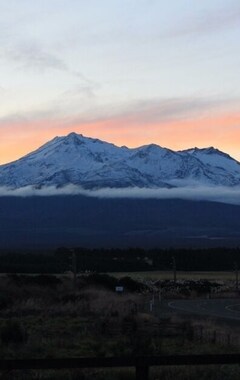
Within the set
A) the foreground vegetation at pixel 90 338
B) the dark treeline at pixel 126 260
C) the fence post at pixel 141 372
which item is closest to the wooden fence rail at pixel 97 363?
the fence post at pixel 141 372

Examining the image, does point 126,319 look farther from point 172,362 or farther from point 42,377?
point 172,362

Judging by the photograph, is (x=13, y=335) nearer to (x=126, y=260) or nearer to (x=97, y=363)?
(x=97, y=363)

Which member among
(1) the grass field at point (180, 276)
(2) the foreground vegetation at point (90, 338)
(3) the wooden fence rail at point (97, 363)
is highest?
(3) the wooden fence rail at point (97, 363)

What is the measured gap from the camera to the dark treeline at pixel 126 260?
11644cm

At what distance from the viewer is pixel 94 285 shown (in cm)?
7362

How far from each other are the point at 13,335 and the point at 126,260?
11063 cm

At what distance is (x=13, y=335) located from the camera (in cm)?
2202

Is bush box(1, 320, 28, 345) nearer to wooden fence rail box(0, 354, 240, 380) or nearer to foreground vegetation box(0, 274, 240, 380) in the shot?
foreground vegetation box(0, 274, 240, 380)

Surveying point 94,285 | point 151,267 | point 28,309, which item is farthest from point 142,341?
point 151,267

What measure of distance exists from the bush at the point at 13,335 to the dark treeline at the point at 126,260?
86407 millimetres

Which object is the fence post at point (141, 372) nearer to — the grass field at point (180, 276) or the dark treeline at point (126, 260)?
the grass field at point (180, 276)

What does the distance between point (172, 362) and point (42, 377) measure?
15.9 ft

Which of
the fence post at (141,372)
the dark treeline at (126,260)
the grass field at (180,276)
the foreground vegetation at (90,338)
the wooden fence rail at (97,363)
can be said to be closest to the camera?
the wooden fence rail at (97,363)

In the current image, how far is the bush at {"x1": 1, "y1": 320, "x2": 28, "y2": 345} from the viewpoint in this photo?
21.4 meters
